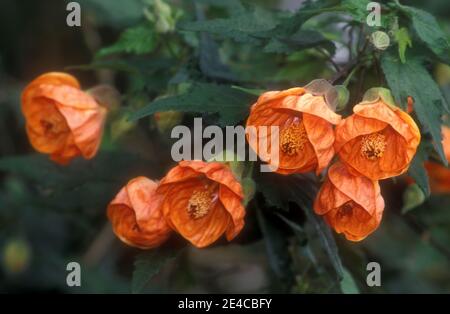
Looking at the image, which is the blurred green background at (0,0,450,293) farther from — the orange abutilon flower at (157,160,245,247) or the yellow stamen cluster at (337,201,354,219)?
the yellow stamen cluster at (337,201,354,219)

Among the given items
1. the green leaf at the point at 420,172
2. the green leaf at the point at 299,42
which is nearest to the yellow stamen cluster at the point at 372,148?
the green leaf at the point at 420,172

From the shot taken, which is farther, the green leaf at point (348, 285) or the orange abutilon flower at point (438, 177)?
the orange abutilon flower at point (438, 177)

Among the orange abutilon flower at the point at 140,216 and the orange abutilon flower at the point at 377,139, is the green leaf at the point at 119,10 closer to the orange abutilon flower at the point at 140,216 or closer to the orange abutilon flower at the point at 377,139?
the orange abutilon flower at the point at 140,216

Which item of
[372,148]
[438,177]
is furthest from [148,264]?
[438,177]

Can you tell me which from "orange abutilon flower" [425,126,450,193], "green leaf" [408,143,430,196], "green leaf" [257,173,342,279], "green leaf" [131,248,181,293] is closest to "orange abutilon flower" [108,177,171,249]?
"green leaf" [131,248,181,293]

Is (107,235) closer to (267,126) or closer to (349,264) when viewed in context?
(349,264)

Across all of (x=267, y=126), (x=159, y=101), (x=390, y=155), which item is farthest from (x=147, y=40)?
(x=390, y=155)

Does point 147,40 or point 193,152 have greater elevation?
point 147,40
